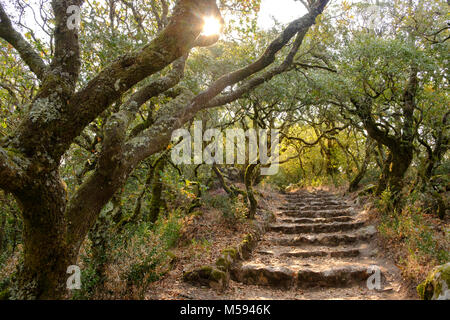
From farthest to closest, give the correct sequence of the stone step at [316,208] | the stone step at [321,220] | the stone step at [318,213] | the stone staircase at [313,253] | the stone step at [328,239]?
1. the stone step at [316,208]
2. the stone step at [318,213]
3. the stone step at [321,220]
4. the stone step at [328,239]
5. the stone staircase at [313,253]

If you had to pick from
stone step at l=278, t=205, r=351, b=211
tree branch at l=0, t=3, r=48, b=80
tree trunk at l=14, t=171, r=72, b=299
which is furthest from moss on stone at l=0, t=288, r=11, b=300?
stone step at l=278, t=205, r=351, b=211

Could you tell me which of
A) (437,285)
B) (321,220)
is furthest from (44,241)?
(321,220)

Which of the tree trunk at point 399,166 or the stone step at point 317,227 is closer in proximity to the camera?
the stone step at point 317,227

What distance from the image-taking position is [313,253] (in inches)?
294

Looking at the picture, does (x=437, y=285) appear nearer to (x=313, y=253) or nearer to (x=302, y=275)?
(x=302, y=275)

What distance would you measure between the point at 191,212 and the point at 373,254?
6254mm

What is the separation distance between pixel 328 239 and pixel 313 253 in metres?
1.14

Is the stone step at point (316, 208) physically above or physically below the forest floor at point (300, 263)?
above

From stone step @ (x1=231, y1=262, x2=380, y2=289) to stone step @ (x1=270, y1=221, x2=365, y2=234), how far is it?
3.16 meters

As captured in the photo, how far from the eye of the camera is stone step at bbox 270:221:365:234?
30.0ft

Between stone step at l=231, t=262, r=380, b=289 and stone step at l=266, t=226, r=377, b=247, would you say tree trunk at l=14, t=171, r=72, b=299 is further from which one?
stone step at l=266, t=226, r=377, b=247

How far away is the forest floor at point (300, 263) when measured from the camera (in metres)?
5.27

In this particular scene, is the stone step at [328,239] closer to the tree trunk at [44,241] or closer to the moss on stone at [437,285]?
the moss on stone at [437,285]

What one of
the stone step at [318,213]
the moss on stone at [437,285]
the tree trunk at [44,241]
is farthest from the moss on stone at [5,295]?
the stone step at [318,213]
